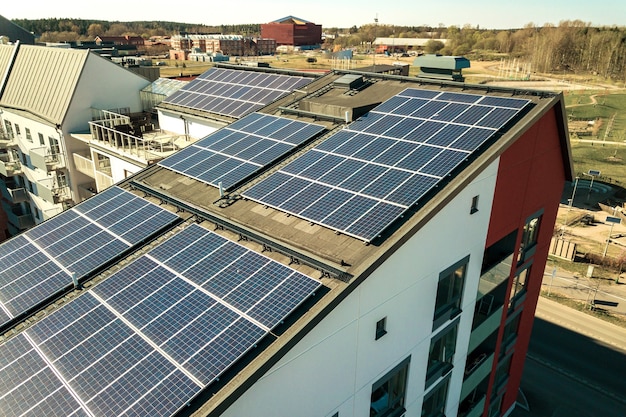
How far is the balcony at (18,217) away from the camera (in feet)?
128

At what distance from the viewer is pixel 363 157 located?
1723 centimetres

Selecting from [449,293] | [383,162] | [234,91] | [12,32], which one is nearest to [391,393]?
[449,293]

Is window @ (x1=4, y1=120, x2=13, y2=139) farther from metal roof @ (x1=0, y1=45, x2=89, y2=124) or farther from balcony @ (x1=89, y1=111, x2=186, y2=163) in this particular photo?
balcony @ (x1=89, y1=111, x2=186, y2=163)

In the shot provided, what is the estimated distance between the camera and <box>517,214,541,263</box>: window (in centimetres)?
2106

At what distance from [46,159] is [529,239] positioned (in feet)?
108

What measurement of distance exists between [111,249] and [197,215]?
3.23 meters

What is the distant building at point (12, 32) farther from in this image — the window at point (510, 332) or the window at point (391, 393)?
the window at point (510, 332)

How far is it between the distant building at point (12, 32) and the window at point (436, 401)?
244 ft

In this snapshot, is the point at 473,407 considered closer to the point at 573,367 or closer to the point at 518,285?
the point at 518,285

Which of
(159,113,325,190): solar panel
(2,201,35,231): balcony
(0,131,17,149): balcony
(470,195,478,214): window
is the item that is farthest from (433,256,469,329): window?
(2,201,35,231): balcony

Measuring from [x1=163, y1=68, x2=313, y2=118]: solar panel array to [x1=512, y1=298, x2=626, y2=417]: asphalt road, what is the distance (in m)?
27.8

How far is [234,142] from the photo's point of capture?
2105 centimetres

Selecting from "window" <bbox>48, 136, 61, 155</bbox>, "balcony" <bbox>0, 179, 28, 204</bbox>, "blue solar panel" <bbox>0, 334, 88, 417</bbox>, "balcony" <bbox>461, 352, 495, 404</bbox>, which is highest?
"window" <bbox>48, 136, 61, 155</bbox>

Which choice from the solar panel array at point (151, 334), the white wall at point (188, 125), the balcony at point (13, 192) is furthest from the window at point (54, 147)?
the solar panel array at point (151, 334)
